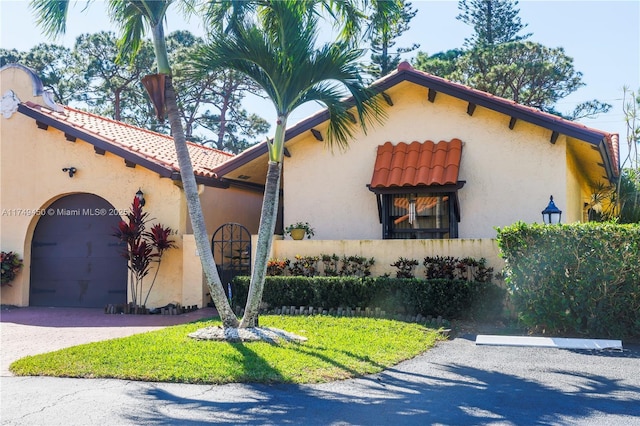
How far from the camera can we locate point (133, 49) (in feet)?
34.7

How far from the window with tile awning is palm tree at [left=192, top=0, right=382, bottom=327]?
4042mm

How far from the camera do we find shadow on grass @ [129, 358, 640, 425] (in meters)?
5.66

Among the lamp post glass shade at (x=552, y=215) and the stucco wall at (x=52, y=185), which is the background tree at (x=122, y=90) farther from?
the lamp post glass shade at (x=552, y=215)

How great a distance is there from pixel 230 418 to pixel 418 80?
33.7 ft

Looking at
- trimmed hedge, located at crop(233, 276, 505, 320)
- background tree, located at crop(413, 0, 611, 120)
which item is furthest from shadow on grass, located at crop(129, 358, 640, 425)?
background tree, located at crop(413, 0, 611, 120)

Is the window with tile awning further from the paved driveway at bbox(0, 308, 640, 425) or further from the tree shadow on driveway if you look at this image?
the tree shadow on driveway

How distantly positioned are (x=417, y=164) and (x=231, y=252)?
5070mm

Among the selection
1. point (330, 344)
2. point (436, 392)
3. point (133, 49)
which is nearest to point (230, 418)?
point (436, 392)

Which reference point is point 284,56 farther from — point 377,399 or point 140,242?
point 140,242

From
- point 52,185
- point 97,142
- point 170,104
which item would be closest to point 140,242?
point 97,142

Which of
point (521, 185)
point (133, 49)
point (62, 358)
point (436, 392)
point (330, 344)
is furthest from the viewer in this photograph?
point (521, 185)

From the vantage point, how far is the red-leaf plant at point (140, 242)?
13.9 m

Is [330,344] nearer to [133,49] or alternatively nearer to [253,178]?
[133,49]

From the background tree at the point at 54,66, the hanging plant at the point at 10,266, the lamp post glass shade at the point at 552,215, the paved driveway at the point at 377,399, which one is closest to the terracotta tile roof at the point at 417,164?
the lamp post glass shade at the point at 552,215
